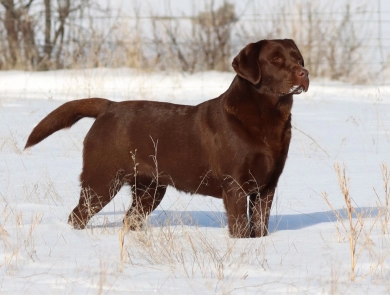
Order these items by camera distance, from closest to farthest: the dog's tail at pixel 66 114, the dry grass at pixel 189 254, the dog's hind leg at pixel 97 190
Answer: the dry grass at pixel 189 254, the dog's hind leg at pixel 97 190, the dog's tail at pixel 66 114

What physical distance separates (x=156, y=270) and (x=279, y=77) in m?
1.68

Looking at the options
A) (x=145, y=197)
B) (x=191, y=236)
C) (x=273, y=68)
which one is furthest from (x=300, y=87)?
(x=145, y=197)

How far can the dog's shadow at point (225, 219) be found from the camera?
16.4 ft

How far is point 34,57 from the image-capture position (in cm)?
1695

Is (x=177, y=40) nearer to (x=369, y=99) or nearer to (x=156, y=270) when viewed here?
(x=369, y=99)

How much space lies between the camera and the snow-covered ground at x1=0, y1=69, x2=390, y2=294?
334 cm

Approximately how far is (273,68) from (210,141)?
59 cm

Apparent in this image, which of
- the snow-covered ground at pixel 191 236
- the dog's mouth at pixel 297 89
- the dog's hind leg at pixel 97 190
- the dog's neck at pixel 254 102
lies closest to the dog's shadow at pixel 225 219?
the snow-covered ground at pixel 191 236

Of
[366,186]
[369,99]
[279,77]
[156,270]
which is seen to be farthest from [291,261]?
[369,99]

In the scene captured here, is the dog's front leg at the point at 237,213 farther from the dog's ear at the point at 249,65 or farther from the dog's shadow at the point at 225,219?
the dog's ear at the point at 249,65

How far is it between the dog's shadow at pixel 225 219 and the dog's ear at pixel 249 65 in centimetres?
91

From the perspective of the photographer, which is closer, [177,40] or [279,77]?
[279,77]

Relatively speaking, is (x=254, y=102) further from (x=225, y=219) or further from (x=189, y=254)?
(x=189, y=254)

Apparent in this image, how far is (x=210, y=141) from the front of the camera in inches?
189
